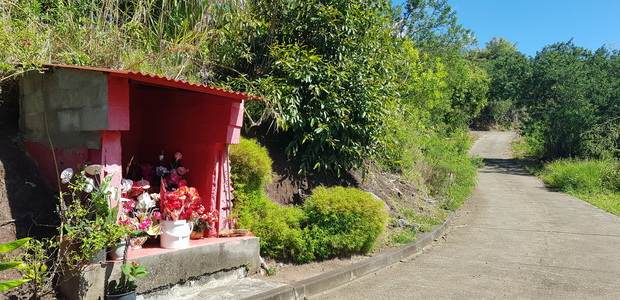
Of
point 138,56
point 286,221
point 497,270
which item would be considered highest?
point 138,56

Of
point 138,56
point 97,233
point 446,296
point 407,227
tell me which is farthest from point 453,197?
point 97,233

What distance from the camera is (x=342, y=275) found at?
5.75 metres

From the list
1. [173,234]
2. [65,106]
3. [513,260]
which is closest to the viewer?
[65,106]

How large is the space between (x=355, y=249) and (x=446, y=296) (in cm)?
165

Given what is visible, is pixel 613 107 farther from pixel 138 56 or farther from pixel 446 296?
pixel 138 56

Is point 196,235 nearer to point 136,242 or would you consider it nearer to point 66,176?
point 136,242

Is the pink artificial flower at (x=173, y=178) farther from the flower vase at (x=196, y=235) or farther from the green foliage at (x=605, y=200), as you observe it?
the green foliage at (x=605, y=200)

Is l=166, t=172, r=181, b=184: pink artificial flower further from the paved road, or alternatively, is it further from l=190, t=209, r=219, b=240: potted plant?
the paved road

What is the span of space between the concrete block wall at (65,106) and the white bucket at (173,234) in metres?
1.09

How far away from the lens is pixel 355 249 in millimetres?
6523

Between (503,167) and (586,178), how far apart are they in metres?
6.91

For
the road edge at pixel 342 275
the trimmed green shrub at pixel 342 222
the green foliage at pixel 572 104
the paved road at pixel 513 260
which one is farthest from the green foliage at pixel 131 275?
the green foliage at pixel 572 104

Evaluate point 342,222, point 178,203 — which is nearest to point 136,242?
point 178,203

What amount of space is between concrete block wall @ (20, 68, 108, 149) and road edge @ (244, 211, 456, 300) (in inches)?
94.6
